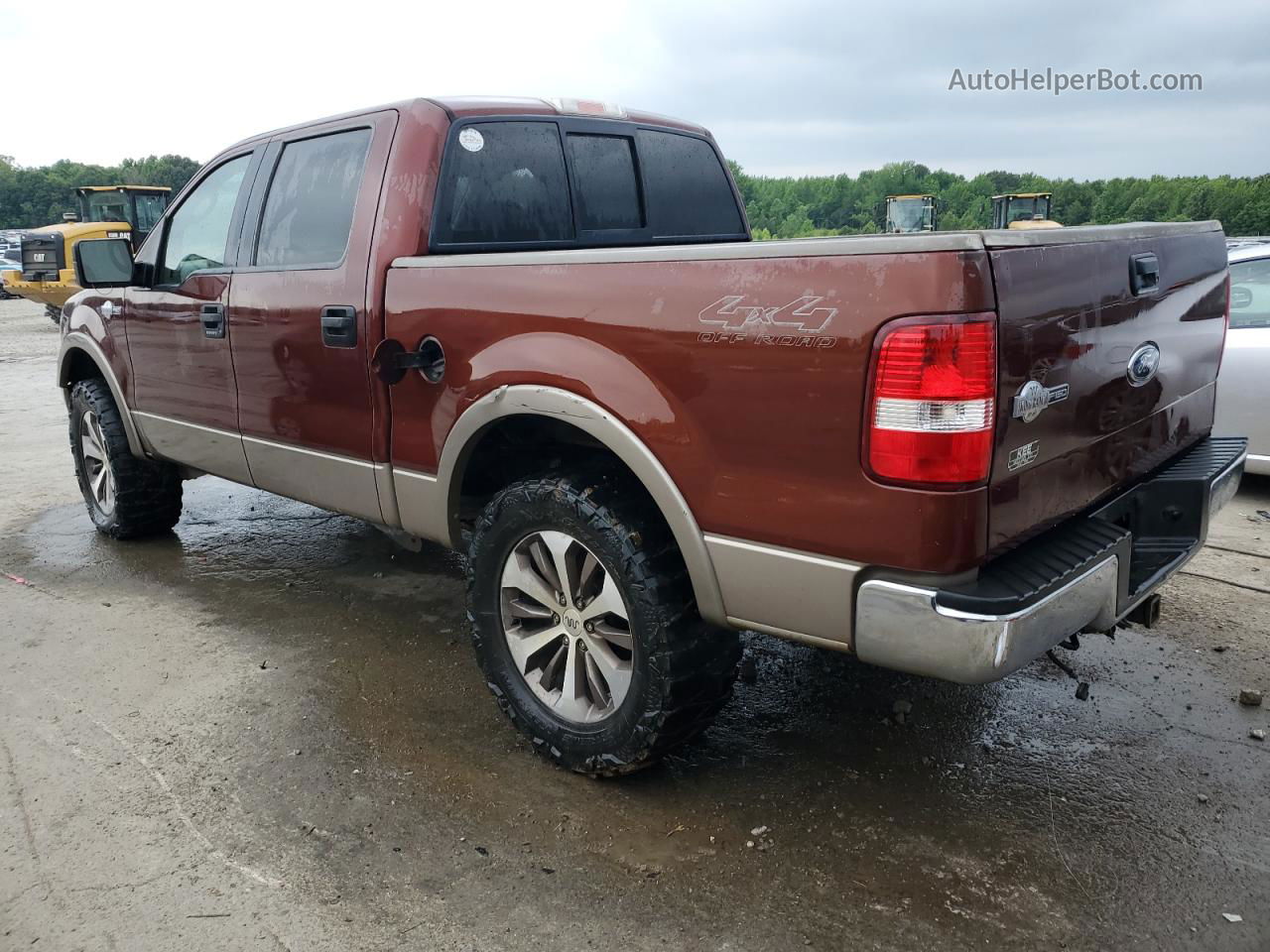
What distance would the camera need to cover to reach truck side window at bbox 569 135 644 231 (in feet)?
12.7

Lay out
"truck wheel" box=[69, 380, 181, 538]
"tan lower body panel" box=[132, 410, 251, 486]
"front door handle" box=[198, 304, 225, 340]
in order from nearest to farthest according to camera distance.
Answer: "front door handle" box=[198, 304, 225, 340] < "tan lower body panel" box=[132, 410, 251, 486] < "truck wheel" box=[69, 380, 181, 538]

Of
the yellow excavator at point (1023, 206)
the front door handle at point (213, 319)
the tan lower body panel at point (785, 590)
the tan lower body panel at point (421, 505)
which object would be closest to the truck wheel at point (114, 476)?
the front door handle at point (213, 319)

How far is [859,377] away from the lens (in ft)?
7.20

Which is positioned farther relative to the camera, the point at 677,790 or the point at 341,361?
the point at 341,361

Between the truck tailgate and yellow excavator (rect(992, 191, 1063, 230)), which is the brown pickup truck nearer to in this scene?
the truck tailgate

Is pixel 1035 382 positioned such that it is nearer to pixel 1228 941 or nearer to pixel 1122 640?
pixel 1228 941

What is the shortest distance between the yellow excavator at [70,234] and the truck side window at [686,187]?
16.6 meters

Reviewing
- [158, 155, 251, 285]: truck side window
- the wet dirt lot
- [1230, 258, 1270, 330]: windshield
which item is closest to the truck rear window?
[158, 155, 251, 285]: truck side window

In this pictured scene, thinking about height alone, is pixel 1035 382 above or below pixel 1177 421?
above

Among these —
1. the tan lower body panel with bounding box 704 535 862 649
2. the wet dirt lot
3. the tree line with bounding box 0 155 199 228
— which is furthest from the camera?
the tree line with bounding box 0 155 199 228

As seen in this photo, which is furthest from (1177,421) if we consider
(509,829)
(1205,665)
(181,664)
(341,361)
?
(181,664)

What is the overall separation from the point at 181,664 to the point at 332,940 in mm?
1946

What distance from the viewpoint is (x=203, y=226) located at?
4.56m

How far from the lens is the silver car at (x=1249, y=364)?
5617mm
